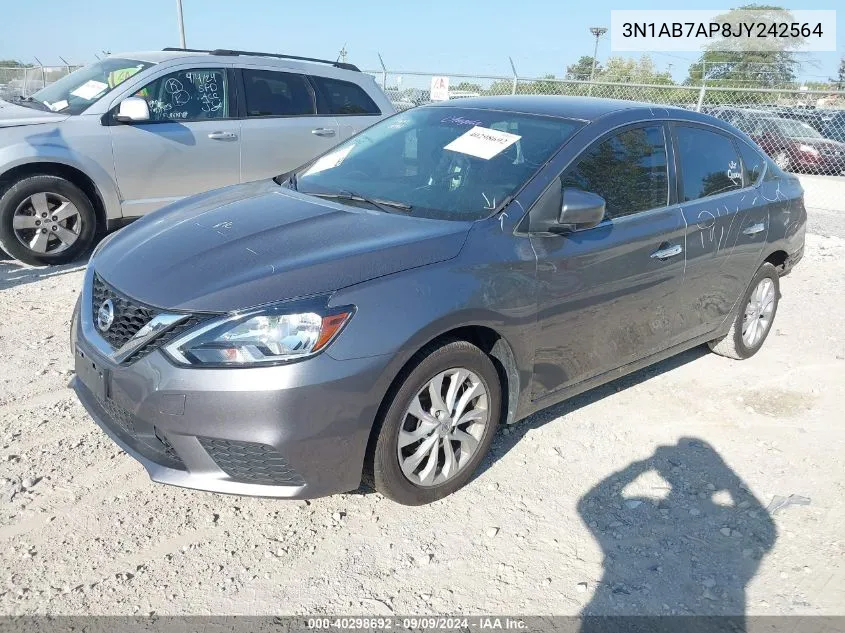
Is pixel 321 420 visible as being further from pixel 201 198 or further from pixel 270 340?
pixel 201 198

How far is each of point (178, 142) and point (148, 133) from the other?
261 millimetres

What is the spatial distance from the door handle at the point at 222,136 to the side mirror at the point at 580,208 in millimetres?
4310

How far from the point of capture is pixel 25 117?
6.06 m

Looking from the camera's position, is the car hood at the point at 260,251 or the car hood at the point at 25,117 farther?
the car hood at the point at 25,117

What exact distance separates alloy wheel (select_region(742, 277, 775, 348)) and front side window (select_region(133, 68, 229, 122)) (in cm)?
483

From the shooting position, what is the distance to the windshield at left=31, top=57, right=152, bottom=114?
6384 mm

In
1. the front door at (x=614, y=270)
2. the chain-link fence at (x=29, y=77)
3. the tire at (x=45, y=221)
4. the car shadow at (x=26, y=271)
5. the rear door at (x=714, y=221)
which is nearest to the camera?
the front door at (x=614, y=270)

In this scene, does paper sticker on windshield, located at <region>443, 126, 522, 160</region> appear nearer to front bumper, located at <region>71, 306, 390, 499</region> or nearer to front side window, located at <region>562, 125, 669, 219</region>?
front side window, located at <region>562, 125, 669, 219</region>

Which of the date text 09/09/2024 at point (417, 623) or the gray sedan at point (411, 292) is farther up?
the gray sedan at point (411, 292)

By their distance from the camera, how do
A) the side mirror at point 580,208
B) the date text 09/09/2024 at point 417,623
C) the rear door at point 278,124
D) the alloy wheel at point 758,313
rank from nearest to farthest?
1. the date text 09/09/2024 at point 417,623
2. the side mirror at point 580,208
3. the alloy wheel at point 758,313
4. the rear door at point 278,124

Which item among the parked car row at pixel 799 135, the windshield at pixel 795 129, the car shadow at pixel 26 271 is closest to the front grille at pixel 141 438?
the car shadow at pixel 26 271

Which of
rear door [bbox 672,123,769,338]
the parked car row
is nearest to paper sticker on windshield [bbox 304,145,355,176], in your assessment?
rear door [bbox 672,123,769,338]

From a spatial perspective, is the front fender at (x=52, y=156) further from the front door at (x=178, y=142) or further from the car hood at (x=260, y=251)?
the car hood at (x=260, y=251)

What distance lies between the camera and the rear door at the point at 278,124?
6.90m
